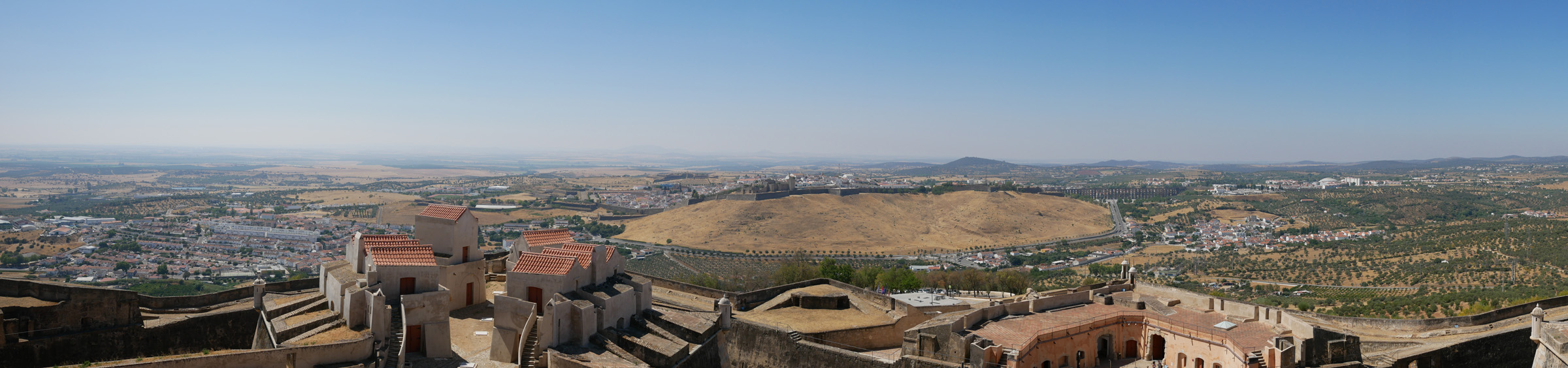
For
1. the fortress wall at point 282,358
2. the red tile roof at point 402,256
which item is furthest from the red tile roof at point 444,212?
the fortress wall at point 282,358

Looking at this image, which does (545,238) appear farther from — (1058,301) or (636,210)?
(636,210)

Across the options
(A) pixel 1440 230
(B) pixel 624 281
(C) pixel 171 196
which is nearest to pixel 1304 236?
(A) pixel 1440 230

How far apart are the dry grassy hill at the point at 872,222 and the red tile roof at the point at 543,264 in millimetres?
61409

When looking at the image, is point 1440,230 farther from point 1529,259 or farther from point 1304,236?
point 1529,259

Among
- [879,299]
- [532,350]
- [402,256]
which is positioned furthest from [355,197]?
[532,350]

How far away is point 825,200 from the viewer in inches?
4016

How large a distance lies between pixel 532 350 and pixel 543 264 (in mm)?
1752

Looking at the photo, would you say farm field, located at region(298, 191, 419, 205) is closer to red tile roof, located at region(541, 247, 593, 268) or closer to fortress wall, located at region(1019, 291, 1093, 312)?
red tile roof, located at region(541, 247, 593, 268)

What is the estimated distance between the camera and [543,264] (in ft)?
52.7

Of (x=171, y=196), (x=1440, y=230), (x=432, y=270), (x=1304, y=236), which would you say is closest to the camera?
(x=432, y=270)

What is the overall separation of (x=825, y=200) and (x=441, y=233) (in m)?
84.4

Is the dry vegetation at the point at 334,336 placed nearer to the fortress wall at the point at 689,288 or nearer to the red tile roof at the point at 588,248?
the red tile roof at the point at 588,248

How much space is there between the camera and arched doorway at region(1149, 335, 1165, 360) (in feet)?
62.3

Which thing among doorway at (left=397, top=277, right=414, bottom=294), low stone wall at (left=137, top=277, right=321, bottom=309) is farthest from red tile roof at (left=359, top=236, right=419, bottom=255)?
low stone wall at (left=137, top=277, right=321, bottom=309)
